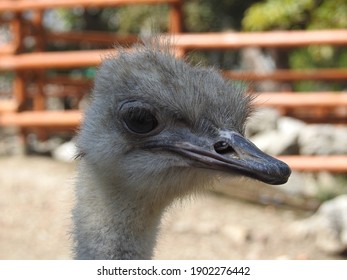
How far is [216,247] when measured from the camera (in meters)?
3.71

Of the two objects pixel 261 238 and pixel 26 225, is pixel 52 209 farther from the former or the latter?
pixel 261 238

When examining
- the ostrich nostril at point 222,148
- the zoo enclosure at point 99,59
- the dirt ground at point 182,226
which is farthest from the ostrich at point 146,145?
the zoo enclosure at point 99,59

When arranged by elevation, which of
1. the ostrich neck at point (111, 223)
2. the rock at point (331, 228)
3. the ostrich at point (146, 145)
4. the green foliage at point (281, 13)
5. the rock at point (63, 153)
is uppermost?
the ostrich at point (146, 145)

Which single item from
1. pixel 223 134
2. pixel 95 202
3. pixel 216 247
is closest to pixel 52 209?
pixel 216 247

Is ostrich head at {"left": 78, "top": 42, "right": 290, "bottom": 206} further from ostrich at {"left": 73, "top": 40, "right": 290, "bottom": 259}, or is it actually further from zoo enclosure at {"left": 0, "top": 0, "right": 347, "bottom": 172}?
zoo enclosure at {"left": 0, "top": 0, "right": 347, "bottom": 172}

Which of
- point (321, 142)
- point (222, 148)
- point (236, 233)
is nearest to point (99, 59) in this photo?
point (236, 233)

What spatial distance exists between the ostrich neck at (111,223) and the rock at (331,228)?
2027mm

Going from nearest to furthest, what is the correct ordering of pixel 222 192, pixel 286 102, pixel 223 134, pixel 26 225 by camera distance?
pixel 223 134 → pixel 26 225 → pixel 222 192 → pixel 286 102

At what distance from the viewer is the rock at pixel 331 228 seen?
3.59 m

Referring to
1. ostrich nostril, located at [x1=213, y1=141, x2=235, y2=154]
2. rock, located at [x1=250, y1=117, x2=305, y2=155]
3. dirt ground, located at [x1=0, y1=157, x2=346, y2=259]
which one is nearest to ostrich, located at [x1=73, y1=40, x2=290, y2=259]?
ostrich nostril, located at [x1=213, y1=141, x2=235, y2=154]

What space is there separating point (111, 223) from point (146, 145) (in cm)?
24

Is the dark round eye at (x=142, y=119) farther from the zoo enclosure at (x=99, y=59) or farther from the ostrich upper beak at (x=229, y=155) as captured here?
the zoo enclosure at (x=99, y=59)
